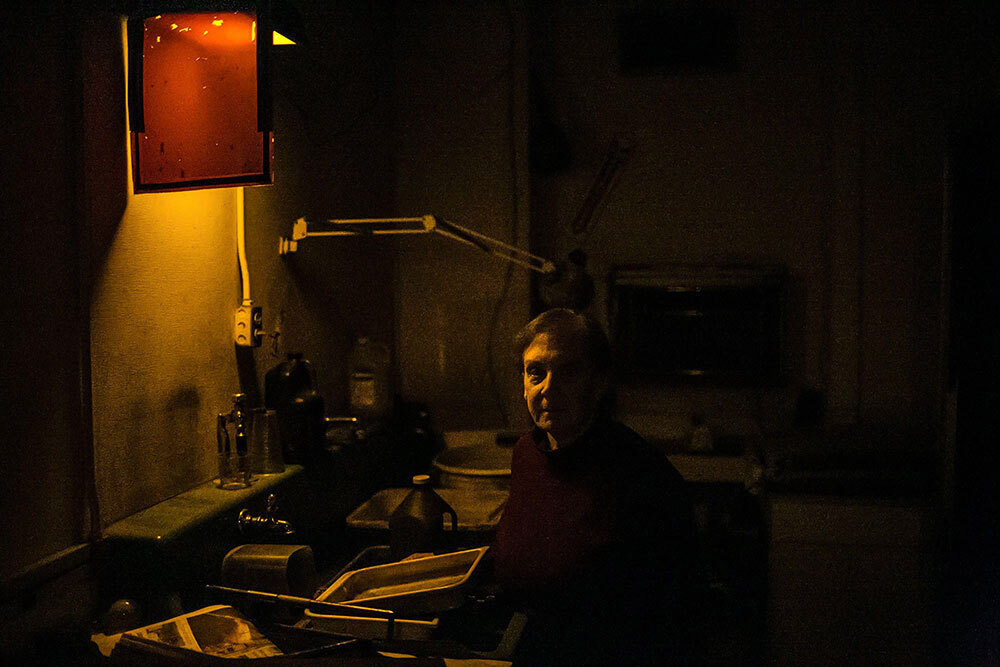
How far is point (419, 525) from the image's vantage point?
6.06 ft

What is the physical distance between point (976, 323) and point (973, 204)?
1.45 ft

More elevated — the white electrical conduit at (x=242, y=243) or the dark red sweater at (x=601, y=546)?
the white electrical conduit at (x=242, y=243)

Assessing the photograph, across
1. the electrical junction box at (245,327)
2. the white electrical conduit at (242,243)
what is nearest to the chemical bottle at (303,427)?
the electrical junction box at (245,327)

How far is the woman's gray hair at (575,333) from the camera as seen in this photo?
1.72m

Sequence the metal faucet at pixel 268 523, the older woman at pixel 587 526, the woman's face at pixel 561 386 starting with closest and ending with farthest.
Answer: the older woman at pixel 587 526
the woman's face at pixel 561 386
the metal faucet at pixel 268 523

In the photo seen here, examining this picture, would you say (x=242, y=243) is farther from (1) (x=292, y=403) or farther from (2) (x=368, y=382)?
(2) (x=368, y=382)

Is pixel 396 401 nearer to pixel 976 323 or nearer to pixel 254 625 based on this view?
pixel 254 625

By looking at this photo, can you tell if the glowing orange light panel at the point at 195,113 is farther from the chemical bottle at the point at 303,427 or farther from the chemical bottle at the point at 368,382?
the chemical bottle at the point at 368,382

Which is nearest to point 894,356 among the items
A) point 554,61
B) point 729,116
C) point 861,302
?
point 861,302

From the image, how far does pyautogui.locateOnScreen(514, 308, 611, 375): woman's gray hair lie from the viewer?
5.64ft

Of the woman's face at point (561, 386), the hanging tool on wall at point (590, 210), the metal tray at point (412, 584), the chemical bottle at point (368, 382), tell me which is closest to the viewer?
the metal tray at point (412, 584)

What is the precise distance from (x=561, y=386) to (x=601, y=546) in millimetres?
335

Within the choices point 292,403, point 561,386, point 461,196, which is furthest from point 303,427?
point 461,196

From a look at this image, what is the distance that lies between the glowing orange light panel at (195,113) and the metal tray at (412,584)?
2.79 ft
